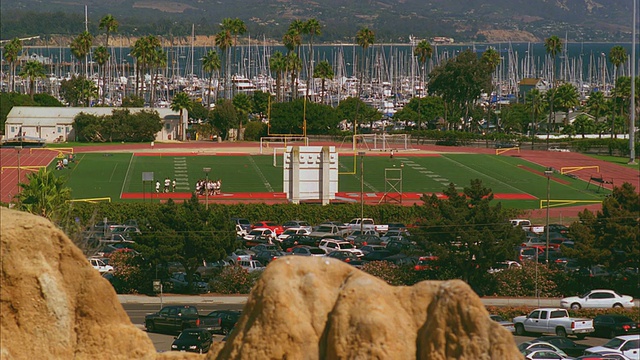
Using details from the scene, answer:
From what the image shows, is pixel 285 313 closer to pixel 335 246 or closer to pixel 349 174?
pixel 335 246

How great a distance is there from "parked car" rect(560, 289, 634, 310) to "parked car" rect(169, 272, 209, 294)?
48.9 feet

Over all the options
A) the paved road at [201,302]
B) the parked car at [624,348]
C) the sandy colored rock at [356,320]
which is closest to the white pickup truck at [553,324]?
the parked car at [624,348]

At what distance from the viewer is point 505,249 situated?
48875 millimetres

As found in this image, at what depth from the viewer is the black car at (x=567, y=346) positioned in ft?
114

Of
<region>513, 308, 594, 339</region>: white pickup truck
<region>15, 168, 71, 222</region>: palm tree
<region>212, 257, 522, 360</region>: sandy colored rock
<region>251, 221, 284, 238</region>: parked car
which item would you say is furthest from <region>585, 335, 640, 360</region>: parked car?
<region>251, 221, 284, 238</region>: parked car

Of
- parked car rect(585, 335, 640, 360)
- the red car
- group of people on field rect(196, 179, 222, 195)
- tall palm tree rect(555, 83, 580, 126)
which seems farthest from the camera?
tall palm tree rect(555, 83, 580, 126)

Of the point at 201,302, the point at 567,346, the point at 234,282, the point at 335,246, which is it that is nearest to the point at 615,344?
the point at 567,346

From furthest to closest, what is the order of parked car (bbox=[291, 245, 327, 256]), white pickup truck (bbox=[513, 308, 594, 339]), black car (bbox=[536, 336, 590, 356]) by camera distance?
parked car (bbox=[291, 245, 327, 256])
white pickup truck (bbox=[513, 308, 594, 339])
black car (bbox=[536, 336, 590, 356])

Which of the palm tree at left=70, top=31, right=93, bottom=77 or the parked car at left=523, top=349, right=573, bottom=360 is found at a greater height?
the palm tree at left=70, top=31, right=93, bottom=77

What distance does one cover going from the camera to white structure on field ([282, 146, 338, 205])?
Answer: 74.7 metres

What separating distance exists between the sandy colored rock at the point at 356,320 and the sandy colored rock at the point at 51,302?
2.24m

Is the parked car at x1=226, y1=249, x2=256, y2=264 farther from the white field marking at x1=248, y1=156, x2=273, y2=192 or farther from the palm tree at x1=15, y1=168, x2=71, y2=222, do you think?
the white field marking at x1=248, y1=156, x2=273, y2=192

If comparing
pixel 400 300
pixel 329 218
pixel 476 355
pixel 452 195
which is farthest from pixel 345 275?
pixel 329 218

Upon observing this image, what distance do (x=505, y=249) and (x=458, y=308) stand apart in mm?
35732
